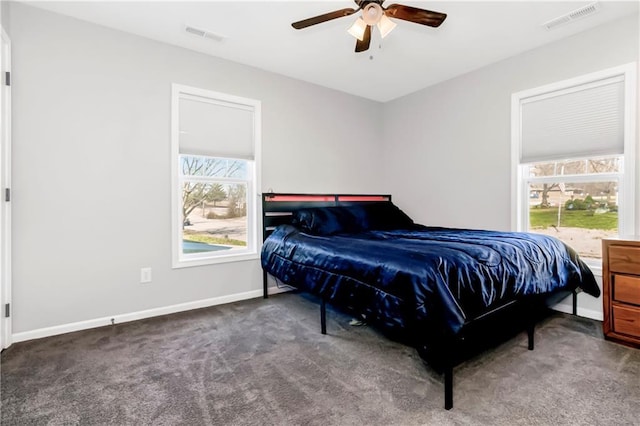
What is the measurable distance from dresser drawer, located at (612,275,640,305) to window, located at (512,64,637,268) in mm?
565

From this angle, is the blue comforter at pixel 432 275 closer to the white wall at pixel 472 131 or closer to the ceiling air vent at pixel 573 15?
the white wall at pixel 472 131

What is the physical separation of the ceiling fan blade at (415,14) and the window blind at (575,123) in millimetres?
1665

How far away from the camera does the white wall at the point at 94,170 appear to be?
2389 mm

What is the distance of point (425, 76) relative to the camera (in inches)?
147

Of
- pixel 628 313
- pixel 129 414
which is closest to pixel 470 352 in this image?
pixel 628 313

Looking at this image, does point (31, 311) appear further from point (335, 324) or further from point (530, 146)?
point (530, 146)

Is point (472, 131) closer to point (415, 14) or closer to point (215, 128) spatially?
point (415, 14)

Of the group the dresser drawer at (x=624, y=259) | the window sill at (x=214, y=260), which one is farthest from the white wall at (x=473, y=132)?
the window sill at (x=214, y=260)

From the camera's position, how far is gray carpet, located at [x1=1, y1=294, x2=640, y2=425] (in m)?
1.50

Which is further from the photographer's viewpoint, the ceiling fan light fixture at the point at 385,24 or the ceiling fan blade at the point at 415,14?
the ceiling fan light fixture at the point at 385,24

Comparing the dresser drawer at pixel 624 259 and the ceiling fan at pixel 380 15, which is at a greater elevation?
the ceiling fan at pixel 380 15

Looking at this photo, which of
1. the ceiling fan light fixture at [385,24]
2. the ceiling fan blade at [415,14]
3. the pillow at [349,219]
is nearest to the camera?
the ceiling fan blade at [415,14]

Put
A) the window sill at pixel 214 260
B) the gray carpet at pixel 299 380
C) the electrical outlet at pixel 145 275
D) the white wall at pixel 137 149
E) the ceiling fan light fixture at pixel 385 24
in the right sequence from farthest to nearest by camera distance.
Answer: the window sill at pixel 214 260 < the electrical outlet at pixel 145 275 < the white wall at pixel 137 149 < the ceiling fan light fixture at pixel 385 24 < the gray carpet at pixel 299 380

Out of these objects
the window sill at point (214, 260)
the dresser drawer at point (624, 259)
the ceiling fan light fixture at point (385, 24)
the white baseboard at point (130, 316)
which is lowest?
the white baseboard at point (130, 316)
